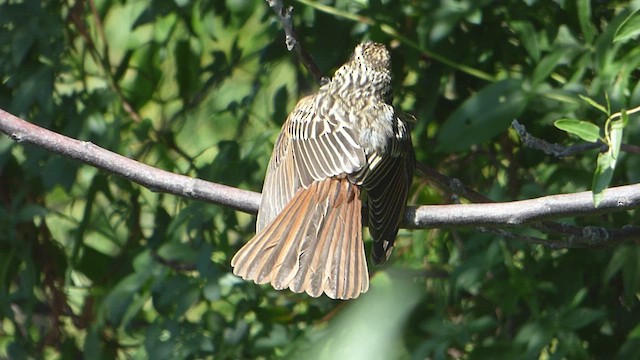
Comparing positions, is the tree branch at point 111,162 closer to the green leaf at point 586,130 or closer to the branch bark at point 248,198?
the branch bark at point 248,198

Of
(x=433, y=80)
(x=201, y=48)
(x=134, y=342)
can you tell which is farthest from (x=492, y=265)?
(x=134, y=342)

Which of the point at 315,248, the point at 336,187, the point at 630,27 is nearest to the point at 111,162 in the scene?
the point at 315,248

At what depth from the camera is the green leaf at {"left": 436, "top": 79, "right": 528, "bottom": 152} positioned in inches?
114

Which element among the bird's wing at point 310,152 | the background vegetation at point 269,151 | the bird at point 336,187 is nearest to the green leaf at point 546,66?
the background vegetation at point 269,151

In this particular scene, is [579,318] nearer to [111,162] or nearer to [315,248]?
[315,248]

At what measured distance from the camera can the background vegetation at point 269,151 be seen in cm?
304

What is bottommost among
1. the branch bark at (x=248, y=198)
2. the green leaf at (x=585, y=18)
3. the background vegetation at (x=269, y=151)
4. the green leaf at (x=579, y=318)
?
the green leaf at (x=579, y=318)

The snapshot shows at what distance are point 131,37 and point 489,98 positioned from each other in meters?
1.38

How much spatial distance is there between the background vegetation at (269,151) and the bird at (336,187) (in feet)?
0.51

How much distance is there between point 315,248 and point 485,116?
0.62m

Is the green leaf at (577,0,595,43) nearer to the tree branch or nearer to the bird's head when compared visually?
the bird's head

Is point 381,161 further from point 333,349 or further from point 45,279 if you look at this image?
point 45,279

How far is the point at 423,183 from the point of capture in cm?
337

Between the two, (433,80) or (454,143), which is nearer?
(454,143)
